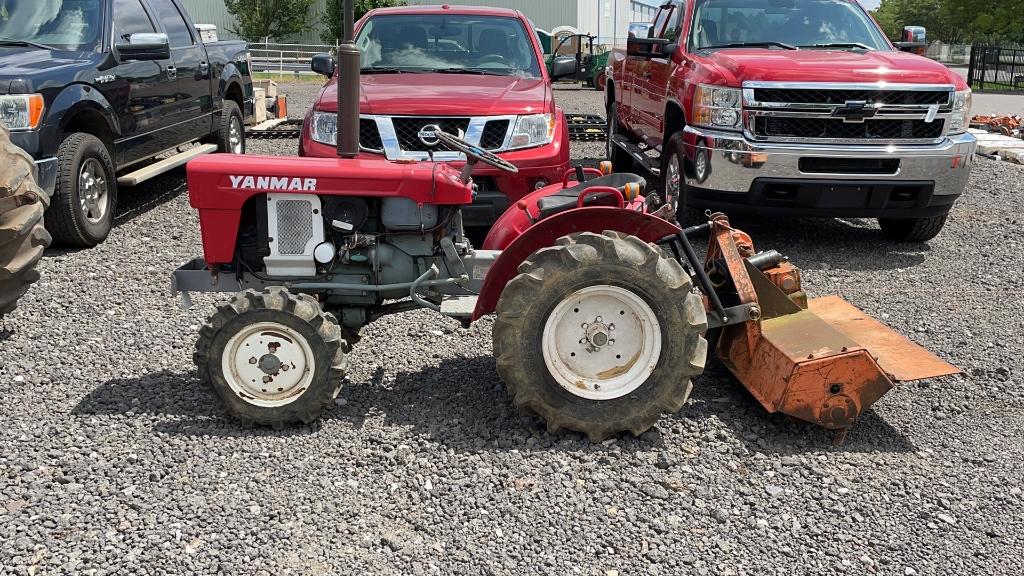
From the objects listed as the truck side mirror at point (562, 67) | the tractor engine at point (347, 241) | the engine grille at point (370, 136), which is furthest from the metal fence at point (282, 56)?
the tractor engine at point (347, 241)

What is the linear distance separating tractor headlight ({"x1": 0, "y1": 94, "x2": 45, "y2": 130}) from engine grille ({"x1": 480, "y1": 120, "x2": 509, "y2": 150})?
126 inches

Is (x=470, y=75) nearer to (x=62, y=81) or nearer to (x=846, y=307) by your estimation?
(x=62, y=81)

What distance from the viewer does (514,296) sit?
12.4ft

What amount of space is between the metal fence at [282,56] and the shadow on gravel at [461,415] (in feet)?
103

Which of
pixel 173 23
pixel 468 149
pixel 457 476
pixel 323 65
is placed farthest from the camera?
pixel 173 23

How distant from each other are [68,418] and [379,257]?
1563 mm

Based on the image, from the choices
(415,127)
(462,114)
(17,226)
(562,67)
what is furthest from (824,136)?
(17,226)

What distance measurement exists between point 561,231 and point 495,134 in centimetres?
289

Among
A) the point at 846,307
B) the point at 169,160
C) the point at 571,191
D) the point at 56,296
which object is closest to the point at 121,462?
the point at 571,191

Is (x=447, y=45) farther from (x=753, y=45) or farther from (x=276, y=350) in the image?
(x=276, y=350)

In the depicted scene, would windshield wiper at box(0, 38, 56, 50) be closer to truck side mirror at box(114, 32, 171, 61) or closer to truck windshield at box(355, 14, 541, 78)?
truck side mirror at box(114, 32, 171, 61)

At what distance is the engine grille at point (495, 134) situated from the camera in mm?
6762

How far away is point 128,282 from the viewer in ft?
20.5

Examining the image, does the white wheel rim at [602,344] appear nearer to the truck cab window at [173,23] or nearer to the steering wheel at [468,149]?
the steering wheel at [468,149]
